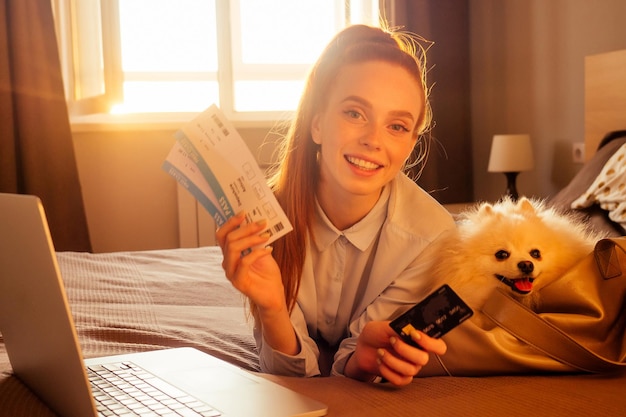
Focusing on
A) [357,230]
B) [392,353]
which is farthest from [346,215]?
[392,353]

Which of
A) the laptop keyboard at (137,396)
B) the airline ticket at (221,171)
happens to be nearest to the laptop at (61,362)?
the laptop keyboard at (137,396)

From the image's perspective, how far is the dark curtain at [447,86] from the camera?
13.2 ft

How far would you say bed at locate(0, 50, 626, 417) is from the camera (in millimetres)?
910

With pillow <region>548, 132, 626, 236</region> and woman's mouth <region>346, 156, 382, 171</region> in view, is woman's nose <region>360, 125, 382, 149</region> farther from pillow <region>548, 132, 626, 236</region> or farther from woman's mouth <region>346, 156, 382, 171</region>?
pillow <region>548, 132, 626, 236</region>

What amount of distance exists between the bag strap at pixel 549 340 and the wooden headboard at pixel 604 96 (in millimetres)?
1901

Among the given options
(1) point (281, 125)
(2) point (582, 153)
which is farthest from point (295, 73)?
(2) point (582, 153)

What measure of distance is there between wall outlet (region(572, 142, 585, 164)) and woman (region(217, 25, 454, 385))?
2.11 m

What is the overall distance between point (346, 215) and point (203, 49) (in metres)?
2.90

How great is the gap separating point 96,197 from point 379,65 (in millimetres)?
2833

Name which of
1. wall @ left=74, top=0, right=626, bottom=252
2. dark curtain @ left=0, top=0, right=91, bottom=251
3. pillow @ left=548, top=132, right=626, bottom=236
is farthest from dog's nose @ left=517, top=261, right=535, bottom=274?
dark curtain @ left=0, top=0, right=91, bottom=251

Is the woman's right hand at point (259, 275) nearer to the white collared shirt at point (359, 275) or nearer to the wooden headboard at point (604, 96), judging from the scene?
the white collared shirt at point (359, 275)

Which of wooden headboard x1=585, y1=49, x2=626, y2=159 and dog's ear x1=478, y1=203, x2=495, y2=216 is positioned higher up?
wooden headboard x1=585, y1=49, x2=626, y2=159

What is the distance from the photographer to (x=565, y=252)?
1159mm

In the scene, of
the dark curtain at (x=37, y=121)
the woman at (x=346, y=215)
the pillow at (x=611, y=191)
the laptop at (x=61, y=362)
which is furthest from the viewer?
the dark curtain at (x=37, y=121)
